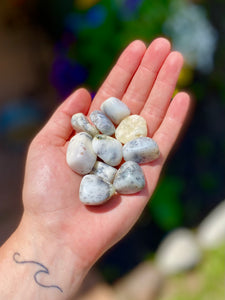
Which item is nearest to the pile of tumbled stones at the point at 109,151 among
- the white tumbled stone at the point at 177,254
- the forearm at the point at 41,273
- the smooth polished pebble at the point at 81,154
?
the smooth polished pebble at the point at 81,154

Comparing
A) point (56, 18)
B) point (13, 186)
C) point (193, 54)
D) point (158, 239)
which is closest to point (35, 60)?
point (56, 18)

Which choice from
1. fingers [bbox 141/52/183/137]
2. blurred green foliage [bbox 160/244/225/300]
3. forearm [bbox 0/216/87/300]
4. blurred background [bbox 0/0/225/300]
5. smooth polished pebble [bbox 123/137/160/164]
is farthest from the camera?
blurred background [bbox 0/0/225/300]

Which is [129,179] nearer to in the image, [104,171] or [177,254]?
[104,171]

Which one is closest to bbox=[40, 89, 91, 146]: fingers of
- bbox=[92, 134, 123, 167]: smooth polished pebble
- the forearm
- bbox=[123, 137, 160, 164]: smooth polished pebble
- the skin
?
the skin

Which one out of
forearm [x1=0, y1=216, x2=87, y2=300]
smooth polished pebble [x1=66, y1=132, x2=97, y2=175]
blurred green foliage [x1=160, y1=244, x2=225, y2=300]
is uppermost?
smooth polished pebble [x1=66, y1=132, x2=97, y2=175]

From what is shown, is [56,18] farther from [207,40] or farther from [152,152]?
[152,152]

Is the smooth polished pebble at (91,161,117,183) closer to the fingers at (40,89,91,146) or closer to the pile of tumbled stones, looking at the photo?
the pile of tumbled stones
